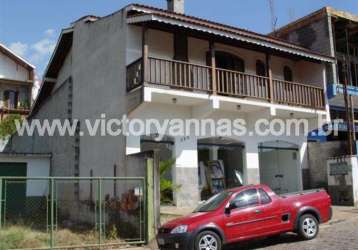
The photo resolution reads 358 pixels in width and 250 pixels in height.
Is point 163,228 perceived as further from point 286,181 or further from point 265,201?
point 286,181

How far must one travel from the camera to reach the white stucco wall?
67.8 feet

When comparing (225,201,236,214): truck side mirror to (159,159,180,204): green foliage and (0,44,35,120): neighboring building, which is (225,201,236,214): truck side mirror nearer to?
(159,159,180,204): green foliage

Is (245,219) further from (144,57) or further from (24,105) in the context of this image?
(24,105)

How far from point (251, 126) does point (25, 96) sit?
21.4 m

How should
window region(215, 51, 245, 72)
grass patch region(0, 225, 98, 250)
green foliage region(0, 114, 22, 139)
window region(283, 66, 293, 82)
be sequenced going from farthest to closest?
green foliage region(0, 114, 22, 139) → window region(283, 66, 293, 82) → window region(215, 51, 245, 72) → grass patch region(0, 225, 98, 250)

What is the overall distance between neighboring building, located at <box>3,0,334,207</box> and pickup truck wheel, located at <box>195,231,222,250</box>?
5.65m

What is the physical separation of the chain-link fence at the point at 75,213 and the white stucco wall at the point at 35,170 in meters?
0.04

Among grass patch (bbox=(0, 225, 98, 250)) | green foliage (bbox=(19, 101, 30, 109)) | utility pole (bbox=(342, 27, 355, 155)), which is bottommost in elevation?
grass patch (bbox=(0, 225, 98, 250))

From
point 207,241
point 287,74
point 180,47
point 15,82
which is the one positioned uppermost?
point 15,82

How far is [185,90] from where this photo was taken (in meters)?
15.4

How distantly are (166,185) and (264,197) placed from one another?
4.75m

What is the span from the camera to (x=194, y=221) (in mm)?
10008

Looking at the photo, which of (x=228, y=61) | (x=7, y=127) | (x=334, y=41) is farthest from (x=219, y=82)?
(x=7, y=127)

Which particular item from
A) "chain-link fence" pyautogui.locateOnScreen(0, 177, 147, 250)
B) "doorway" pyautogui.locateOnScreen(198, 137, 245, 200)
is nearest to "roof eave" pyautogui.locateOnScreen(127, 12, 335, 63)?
"doorway" pyautogui.locateOnScreen(198, 137, 245, 200)
